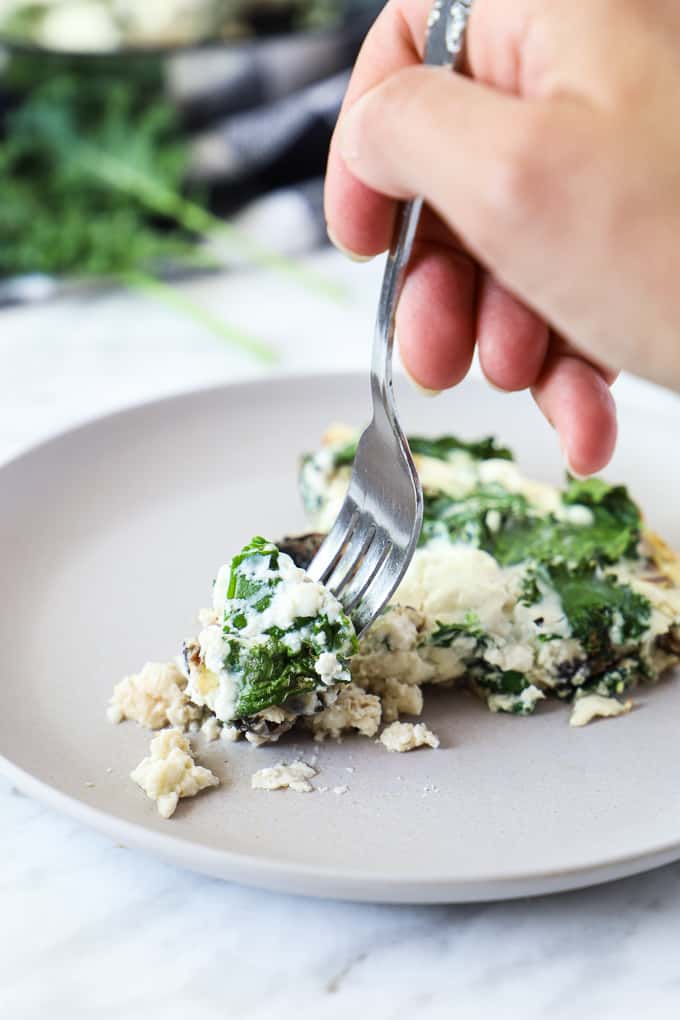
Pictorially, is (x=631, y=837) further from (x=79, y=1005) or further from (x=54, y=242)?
(x=54, y=242)

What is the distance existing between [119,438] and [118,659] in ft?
2.52

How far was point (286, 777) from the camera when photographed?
5.92ft

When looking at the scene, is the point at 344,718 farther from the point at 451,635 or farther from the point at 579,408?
the point at 579,408

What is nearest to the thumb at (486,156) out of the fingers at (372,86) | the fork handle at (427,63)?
the fork handle at (427,63)

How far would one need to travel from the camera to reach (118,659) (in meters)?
2.12

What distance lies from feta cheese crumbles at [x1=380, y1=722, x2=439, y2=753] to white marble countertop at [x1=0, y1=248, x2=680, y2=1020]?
27 cm

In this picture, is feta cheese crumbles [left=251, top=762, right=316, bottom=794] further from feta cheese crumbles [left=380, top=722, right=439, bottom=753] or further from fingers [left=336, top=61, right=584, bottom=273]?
fingers [left=336, top=61, right=584, bottom=273]

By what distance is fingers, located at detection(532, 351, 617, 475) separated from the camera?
2.04 metres

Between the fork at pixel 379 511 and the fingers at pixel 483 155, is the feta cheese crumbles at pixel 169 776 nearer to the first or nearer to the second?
the fork at pixel 379 511

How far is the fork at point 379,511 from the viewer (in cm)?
189

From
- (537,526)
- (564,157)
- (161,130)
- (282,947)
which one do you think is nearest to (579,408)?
(537,526)

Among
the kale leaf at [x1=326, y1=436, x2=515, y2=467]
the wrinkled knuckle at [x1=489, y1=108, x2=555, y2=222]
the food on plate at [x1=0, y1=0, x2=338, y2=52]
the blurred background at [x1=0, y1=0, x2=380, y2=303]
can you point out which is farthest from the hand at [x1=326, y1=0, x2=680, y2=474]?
the food on plate at [x1=0, y1=0, x2=338, y2=52]

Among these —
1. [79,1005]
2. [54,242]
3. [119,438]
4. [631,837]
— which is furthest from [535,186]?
[54,242]

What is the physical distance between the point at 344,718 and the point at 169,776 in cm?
29
